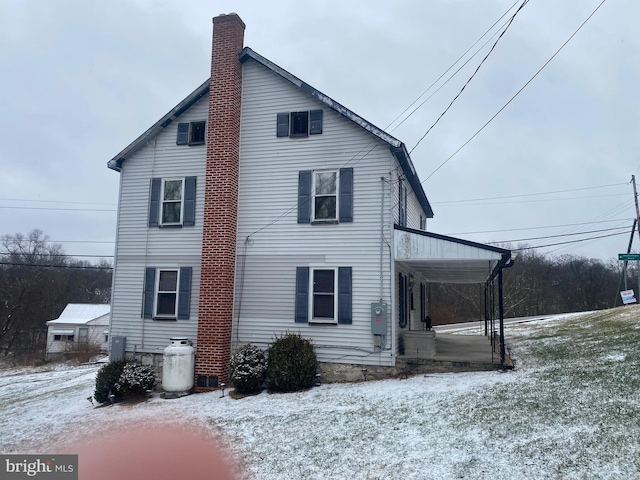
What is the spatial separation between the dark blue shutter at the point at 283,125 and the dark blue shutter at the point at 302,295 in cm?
385

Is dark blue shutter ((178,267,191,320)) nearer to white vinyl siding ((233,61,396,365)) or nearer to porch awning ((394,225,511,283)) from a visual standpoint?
white vinyl siding ((233,61,396,365))

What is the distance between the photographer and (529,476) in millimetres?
5734

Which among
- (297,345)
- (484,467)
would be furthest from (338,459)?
(297,345)

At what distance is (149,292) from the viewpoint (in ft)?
43.8

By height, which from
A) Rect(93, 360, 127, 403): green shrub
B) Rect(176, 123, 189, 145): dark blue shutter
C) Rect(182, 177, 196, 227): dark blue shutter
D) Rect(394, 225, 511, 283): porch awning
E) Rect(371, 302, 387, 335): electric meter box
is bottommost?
Rect(93, 360, 127, 403): green shrub

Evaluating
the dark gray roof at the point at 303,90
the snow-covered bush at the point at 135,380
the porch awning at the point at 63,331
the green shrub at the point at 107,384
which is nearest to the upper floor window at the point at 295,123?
the dark gray roof at the point at 303,90

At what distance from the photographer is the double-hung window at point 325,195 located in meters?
12.4

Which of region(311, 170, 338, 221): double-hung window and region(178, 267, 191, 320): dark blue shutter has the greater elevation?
region(311, 170, 338, 221): double-hung window

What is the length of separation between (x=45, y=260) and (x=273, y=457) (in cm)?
5577

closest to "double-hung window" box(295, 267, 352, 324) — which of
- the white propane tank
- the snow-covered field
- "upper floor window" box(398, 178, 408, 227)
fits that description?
the snow-covered field

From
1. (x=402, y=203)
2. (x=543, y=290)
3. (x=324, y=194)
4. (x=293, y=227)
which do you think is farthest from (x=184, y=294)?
(x=543, y=290)

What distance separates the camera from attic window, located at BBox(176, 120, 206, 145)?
13.7 meters

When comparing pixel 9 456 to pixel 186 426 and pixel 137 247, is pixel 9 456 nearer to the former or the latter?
pixel 186 426

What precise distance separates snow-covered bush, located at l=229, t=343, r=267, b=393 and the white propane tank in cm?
113
